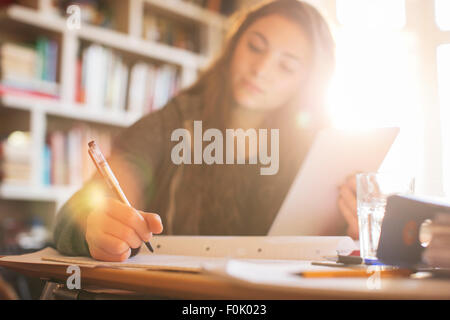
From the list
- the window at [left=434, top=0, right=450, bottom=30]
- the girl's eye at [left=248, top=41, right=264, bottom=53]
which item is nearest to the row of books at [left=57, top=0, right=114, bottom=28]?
the girl's eye at [left=248, top=41, right=264, bottom=53]

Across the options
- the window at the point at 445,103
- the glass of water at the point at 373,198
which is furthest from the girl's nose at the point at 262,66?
the window at the point at 445,103

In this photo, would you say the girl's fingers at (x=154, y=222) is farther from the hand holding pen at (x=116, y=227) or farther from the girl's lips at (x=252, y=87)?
the girl's lips at (x=252, y=87)

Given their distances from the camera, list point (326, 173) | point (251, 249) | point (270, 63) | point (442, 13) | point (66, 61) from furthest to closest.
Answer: point (442, 13)
point (66, 61)
point (270, 63)
point (326, 173)
point (251, 249)

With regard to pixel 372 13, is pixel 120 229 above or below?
below

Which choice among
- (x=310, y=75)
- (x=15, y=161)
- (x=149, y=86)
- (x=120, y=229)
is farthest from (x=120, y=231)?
(x=149, y=86)

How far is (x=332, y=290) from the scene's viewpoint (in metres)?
0.28

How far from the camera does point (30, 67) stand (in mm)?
1835

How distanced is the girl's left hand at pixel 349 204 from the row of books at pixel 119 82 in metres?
1.53

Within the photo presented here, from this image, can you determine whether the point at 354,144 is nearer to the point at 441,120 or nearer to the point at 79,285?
the point at 79,285

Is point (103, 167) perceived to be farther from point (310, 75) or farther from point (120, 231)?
point (310, 75)

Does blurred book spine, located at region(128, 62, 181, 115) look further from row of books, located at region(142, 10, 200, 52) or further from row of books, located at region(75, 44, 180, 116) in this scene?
row of books, located at region(142, 10, 200, 52)

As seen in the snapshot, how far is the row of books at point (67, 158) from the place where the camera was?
1883mm

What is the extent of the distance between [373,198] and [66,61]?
165cm
